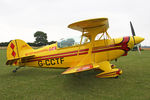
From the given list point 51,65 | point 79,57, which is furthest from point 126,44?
point 51,65

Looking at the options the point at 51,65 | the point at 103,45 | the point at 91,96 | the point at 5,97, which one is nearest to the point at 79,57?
the point at 103,45

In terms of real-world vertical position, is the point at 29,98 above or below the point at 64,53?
below

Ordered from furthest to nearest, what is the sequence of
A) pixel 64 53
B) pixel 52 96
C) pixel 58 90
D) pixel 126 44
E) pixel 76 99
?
pixel 64 53 < pixel 126 44 < pixel 58 90 < pixel 52 96 < pixel 76 99

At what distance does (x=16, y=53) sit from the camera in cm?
606

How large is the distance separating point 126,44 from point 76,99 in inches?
136

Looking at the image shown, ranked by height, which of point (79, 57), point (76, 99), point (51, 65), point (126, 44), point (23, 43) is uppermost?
point (23, 43)

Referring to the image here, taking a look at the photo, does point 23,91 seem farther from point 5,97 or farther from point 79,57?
point 79,57

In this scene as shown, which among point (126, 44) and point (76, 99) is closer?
point (76, 99)

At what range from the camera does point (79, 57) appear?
4.89 meters

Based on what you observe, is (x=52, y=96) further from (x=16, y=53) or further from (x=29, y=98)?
(x=16, y=53)

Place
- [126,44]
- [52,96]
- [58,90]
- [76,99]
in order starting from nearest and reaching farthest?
[76,99], [52,96], [58,90], [126,44]

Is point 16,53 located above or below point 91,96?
above

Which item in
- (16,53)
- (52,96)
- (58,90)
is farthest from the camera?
(16,53)

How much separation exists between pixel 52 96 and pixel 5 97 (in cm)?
145
